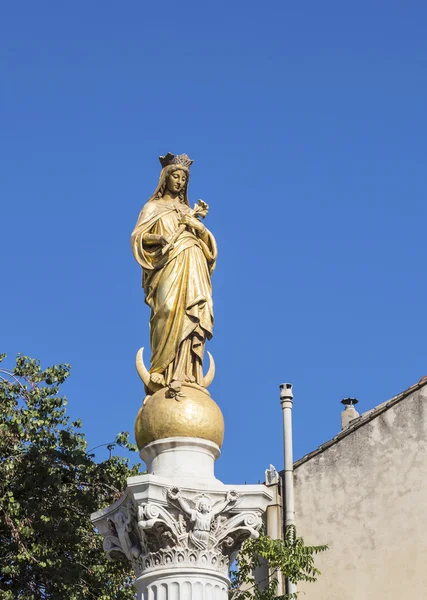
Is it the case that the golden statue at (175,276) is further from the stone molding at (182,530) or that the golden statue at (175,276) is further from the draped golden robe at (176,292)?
the stone molding at (182,530)

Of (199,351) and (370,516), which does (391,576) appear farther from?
(199,351)

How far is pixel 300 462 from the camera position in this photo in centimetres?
2330

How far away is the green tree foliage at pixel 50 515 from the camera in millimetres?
18312

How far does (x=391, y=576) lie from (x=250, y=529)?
1017 centimetres

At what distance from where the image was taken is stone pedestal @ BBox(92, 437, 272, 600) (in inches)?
464

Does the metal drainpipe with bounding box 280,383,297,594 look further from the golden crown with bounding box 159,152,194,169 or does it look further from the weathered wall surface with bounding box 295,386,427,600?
the golden crown with bounding box 159,152,194,169

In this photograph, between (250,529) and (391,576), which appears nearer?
(250,529)

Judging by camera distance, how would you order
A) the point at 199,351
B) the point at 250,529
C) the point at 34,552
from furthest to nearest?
the point at 34,552, the point at 199,351, the point at 250,529

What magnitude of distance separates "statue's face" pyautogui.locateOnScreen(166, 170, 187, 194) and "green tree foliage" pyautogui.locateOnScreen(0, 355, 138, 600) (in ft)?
20.2

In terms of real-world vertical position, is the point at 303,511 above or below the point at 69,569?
above

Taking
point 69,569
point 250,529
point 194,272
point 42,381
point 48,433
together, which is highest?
point 42,381

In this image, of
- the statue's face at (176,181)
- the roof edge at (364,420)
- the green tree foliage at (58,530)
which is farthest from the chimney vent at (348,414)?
the statue's face at (176,181)

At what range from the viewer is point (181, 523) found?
1190cm

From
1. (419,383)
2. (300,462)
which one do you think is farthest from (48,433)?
(419,383)
